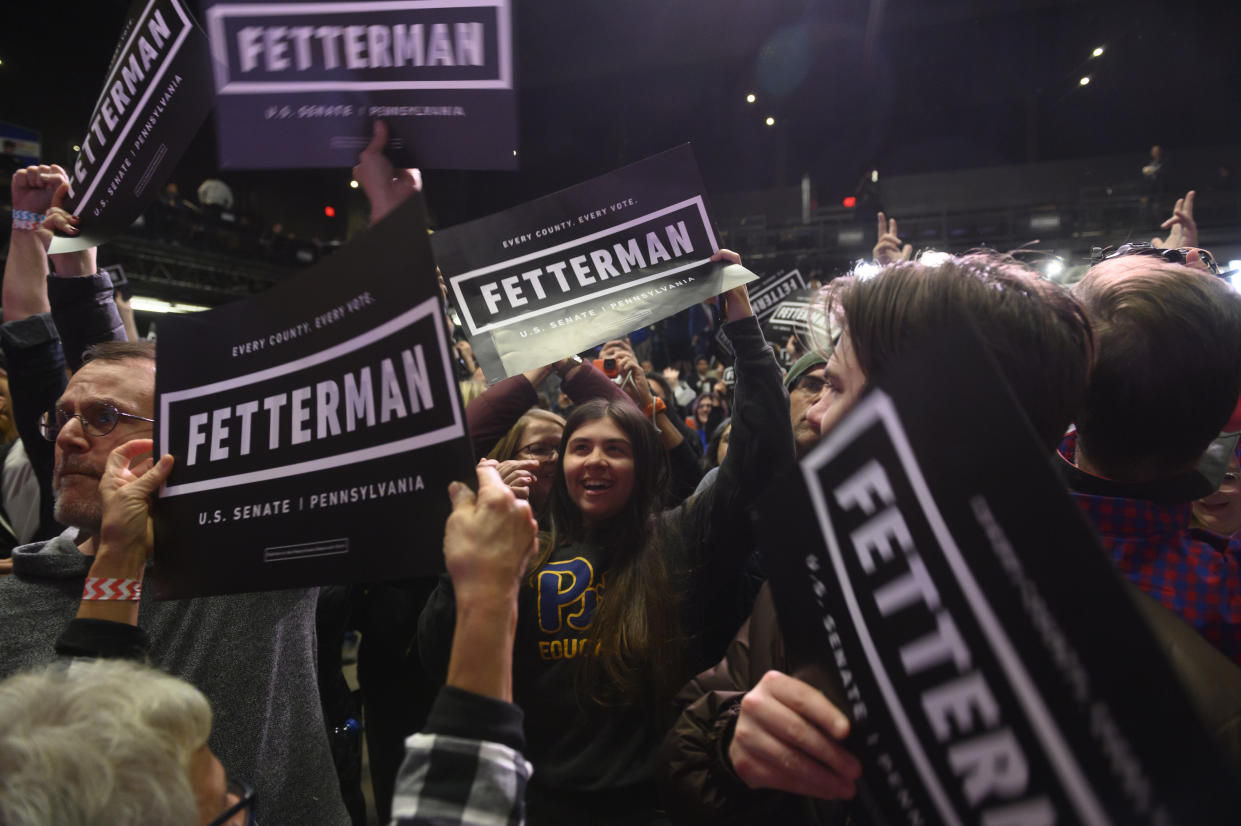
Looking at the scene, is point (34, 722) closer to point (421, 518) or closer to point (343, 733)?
point (421, 518)

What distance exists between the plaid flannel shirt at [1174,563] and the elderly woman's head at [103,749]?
1.08 metres

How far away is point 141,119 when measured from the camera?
1338 millimetres

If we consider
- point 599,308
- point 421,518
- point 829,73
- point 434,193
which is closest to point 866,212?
point 829,73

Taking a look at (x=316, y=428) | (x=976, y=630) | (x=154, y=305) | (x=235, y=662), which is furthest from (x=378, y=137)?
(x=154, y=305)

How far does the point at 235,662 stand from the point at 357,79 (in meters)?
1.12

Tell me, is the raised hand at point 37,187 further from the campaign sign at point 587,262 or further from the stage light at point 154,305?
the stage light at point 154,305

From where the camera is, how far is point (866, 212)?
1196cm

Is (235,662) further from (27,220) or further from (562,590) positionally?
(27,220)

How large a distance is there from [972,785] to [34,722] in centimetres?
80

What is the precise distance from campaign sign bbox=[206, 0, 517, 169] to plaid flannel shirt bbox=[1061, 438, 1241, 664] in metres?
1.14

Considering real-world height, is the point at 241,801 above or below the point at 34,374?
below

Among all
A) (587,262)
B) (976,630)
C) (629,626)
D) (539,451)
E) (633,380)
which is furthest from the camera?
(633,380)

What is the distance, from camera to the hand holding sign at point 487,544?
703 millimetres

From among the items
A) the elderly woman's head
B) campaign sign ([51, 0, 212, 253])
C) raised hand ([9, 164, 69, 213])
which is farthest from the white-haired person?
raised hand ([9, 164, 69, 213])
